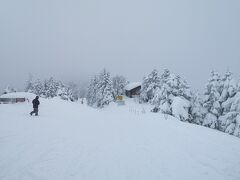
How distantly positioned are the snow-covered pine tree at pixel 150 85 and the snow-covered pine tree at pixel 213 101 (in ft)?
101

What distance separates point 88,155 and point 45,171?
2.31 metres

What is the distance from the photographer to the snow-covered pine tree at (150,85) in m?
65.2

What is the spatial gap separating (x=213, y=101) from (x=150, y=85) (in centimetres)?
3365

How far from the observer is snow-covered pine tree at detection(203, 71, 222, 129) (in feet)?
104

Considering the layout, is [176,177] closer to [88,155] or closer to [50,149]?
[88,155]

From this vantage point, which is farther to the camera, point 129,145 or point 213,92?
point 213,92

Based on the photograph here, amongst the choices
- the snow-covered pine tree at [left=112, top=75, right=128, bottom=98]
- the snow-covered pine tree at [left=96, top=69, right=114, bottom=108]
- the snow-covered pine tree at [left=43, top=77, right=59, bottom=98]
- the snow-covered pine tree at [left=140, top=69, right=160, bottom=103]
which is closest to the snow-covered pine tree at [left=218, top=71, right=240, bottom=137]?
the snow-covered pine tree at [left=140, top=69, right=160, bottom=103]

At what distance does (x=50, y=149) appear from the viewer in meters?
9.53

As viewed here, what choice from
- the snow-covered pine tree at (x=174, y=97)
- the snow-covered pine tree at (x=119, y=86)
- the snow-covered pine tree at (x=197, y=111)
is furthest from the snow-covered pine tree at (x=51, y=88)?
the snow-covered pine tree at (x=197, y=111)

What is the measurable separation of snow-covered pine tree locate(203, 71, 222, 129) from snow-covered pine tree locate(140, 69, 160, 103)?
30.6 meters

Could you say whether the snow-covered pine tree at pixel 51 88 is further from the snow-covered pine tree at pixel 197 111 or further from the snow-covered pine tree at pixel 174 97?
the snow-covered pine tree at pixel 197 111

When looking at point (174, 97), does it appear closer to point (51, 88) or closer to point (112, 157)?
point (112, 157)

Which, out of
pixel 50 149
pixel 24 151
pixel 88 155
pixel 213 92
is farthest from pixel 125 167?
pixel 213 92

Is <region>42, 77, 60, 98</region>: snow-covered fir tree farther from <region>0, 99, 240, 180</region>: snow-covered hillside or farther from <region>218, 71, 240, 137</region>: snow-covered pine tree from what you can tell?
<region>0, 99, 240, 180</region>: snow-covered hillside
